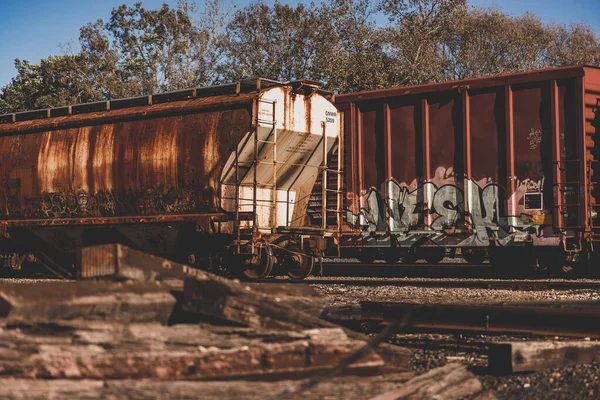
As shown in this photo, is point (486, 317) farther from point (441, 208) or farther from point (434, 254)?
point (434, 254)

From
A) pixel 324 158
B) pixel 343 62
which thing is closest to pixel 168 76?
pixel 343 62

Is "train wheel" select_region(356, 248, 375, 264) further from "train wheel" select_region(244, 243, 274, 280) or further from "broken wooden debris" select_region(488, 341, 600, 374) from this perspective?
"broken wooden debris" select_region(488, 341, 600, 374)

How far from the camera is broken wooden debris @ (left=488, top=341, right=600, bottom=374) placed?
4.83 metres

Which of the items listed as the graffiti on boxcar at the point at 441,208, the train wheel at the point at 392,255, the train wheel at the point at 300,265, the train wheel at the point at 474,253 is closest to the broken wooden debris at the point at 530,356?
the graffiti on boxcar at the point at 441,208

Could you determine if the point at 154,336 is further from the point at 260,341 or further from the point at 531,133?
the point at 531,133

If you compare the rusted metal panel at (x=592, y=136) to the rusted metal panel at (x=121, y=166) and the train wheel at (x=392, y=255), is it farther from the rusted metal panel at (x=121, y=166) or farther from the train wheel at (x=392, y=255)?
the rusted metal panel at (x=121, y=166)

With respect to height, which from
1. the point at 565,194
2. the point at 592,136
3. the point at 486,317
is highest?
the point at 592,136

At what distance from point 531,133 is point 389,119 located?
2.71m

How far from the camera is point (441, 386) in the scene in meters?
4.24

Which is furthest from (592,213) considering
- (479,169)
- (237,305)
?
(237,305)

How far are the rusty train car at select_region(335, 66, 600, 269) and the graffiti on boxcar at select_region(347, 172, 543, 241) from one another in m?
0.02

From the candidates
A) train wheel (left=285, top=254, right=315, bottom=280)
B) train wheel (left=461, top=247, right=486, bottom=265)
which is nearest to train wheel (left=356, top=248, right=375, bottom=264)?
train wheel (left=285, top=254, right=315, bottom=280)

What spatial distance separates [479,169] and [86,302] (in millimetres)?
10802

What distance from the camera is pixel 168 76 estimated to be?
3862cm
